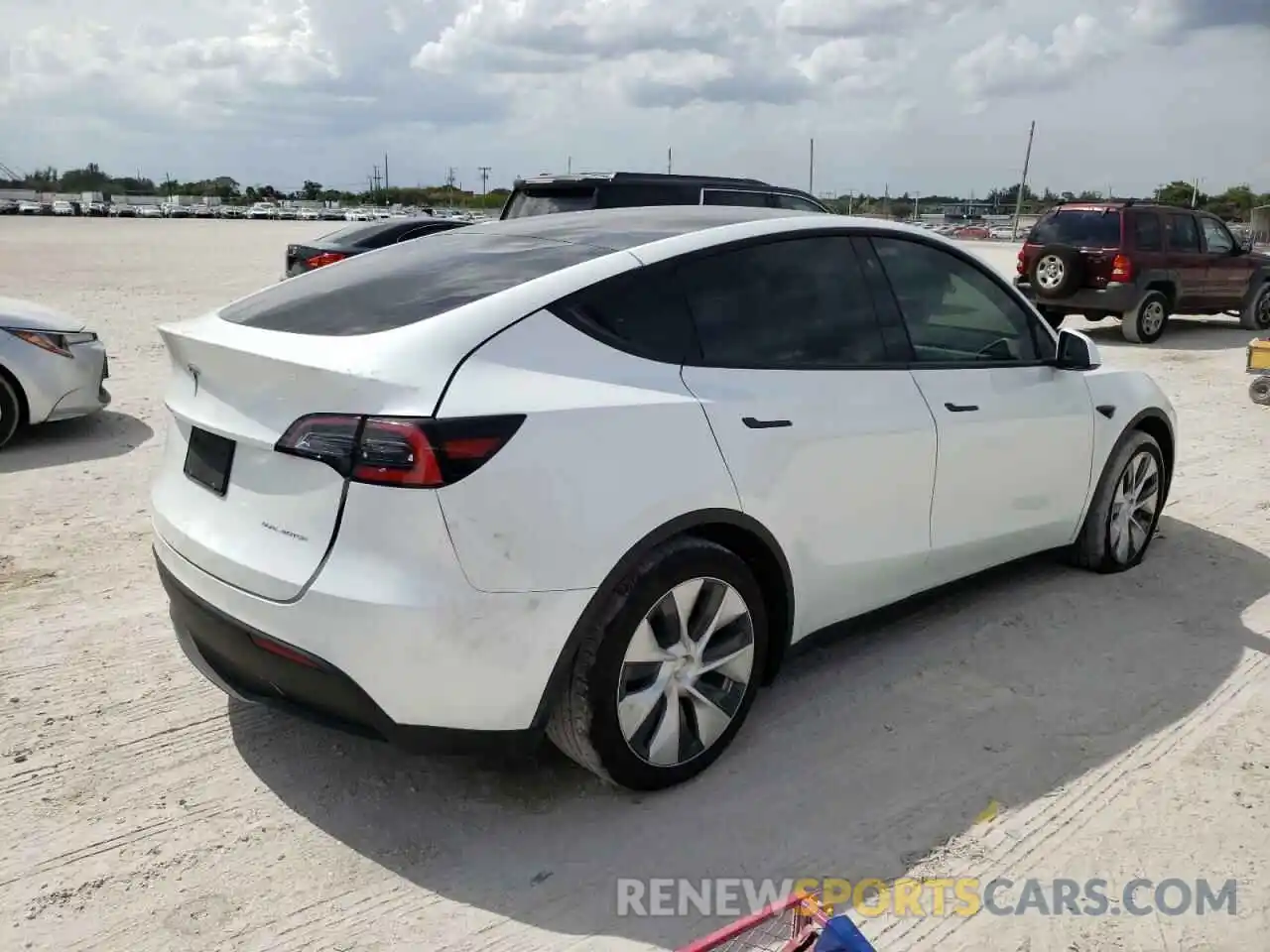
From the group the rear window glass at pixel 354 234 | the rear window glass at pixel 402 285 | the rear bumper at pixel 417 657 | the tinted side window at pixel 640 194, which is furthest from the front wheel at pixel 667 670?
the rear window glass at pixel 354 234

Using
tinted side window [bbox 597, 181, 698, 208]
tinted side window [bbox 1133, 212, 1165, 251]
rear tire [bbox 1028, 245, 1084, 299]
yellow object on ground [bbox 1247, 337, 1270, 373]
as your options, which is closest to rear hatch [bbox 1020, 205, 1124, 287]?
rear tire [bbox 1028, 245, 1084, 299]

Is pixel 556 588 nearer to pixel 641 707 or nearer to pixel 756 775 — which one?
pixel 641 707

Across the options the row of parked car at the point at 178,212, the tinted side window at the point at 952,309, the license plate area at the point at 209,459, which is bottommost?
the license plate area at the point at 209,459

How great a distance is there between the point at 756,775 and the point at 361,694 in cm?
127

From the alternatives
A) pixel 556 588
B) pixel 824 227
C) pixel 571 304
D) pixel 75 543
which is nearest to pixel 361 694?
pixel 556 588

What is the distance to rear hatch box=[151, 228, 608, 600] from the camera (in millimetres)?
2602

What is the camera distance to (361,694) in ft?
8.59

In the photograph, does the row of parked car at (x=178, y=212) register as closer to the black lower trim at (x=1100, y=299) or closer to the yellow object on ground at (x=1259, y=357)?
the black lower trim at (x=1100, y=299)

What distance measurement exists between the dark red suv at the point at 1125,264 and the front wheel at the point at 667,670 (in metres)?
11.6

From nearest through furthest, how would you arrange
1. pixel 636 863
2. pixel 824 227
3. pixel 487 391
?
pixel 487 391
pixel 636 863
pixel 824 227

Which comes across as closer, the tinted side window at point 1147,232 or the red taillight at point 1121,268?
the red taillight at point 1121,268

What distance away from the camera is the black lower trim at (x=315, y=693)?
8.67 ft

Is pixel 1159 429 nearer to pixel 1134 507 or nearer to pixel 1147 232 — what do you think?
pixel 1134 507

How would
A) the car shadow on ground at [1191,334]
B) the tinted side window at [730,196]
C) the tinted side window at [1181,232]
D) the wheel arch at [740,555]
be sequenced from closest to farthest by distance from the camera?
the wheel arch at [740,555]
the tinted side window at [730,196]
the car shadow on ground at [1191,334]
the tinted side window at [1181,232]
